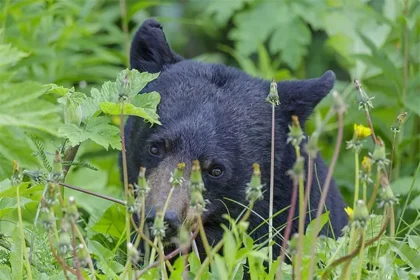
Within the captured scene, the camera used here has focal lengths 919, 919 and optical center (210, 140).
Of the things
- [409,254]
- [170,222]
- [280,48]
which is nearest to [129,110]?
[170,222]

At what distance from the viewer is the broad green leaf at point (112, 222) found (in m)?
3.95

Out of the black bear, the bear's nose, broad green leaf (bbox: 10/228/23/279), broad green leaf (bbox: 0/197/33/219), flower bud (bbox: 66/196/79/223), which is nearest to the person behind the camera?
flower bud (bbox: 66/196/79/223)

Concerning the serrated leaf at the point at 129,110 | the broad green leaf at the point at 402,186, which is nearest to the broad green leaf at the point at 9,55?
the serrated leaf at the point at 129,110

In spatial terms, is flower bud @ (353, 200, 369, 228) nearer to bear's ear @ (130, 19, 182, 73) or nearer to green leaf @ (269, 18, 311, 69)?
bear's ear @ (130, 19, 182, 73)

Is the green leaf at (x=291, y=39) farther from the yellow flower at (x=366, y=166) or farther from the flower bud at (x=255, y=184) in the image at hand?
the flower bud at (x=255, y=184)

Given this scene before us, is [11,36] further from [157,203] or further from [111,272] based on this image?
[111,272]

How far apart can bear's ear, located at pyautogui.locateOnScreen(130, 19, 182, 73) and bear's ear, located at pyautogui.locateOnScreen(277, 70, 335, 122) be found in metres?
0.57

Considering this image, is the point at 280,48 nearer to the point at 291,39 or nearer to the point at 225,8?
the point at 291,39

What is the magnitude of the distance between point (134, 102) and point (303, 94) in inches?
44.3

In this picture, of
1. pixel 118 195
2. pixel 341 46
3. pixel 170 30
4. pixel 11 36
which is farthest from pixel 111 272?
pixel 170 30

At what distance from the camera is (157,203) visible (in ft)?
10.9

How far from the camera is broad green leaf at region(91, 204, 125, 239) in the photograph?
13.0 ft

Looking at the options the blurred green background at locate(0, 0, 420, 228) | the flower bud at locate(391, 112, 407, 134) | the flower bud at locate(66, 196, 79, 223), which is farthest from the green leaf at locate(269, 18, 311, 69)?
the flower bud at locate(66, 196, 79, 223)

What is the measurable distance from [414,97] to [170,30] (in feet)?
12.1
